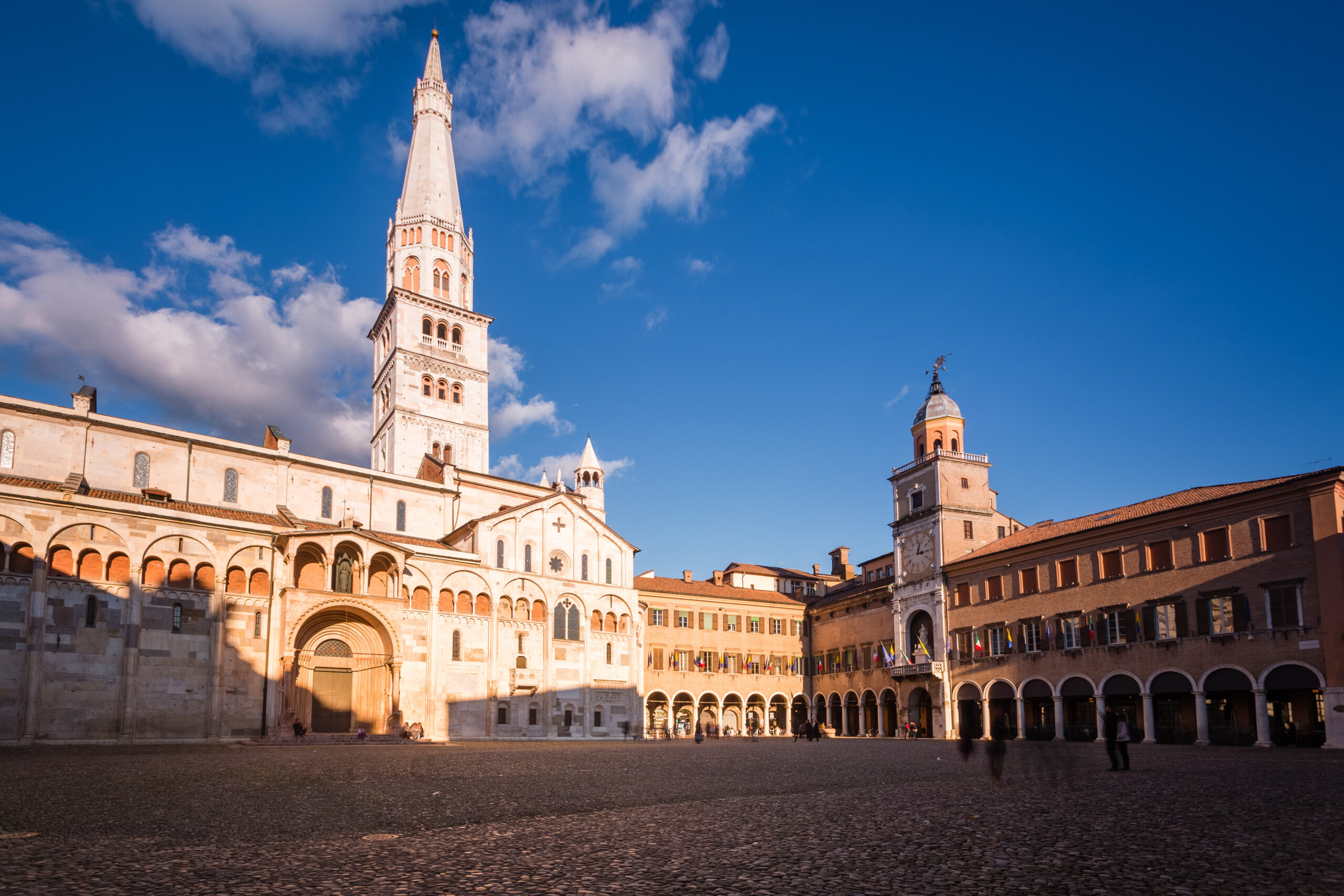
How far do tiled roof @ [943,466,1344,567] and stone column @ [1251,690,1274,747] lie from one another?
778cm

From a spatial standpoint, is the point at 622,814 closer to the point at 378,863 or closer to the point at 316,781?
the point at 378,863

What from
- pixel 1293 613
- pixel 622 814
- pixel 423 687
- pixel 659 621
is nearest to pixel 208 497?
pixel 423 687

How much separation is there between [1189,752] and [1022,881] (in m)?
27.0

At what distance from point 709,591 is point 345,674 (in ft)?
93.4

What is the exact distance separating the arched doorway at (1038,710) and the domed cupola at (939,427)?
52.0 feet

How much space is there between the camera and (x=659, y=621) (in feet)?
207

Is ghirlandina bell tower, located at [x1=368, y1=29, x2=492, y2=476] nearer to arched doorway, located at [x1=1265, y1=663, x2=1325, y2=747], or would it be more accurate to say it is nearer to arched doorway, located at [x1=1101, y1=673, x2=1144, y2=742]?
arched doorway, located at [x1=1101, y1=673, x2=1144, y2=742]

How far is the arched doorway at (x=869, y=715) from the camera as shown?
200 ft

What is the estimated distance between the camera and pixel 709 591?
6544 centimetres

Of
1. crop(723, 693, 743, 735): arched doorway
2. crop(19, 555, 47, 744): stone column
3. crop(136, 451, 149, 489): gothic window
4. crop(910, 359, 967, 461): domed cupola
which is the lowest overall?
crop(723, 693, 743, 735): arched doorway

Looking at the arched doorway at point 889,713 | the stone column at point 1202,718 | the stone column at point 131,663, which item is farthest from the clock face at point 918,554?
the stone column at point 131,663

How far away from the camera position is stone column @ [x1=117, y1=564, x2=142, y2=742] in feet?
116

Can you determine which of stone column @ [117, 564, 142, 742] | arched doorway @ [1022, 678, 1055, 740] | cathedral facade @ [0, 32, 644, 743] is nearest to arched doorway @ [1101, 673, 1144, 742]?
arched doorway @ [1022, 678, 1055, 740]

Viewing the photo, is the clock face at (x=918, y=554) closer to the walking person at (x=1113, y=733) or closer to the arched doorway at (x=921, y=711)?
the arched doorway at (x=921, y=711)
